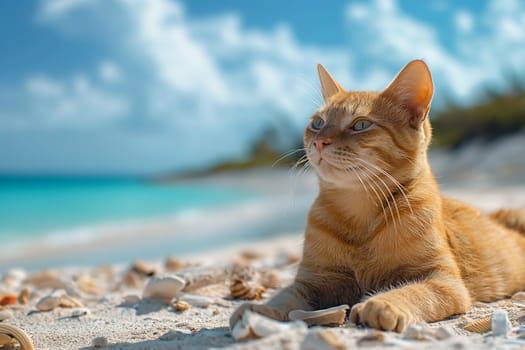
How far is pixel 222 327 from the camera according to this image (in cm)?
258

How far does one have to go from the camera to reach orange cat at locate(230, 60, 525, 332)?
265 centimetres

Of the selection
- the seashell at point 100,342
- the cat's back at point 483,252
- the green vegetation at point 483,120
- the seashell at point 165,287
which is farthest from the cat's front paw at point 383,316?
the green vegetation at point 483,120

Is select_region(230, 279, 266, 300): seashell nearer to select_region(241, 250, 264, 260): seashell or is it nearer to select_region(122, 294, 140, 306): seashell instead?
select_region(122, 294, 140, 306): seashell

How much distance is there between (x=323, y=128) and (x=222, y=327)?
117 centimetres

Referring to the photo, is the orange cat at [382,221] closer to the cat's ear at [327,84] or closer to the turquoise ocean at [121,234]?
the cat's ear at [327,84]

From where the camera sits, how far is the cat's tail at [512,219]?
3.80m

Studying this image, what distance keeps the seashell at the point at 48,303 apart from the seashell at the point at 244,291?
1156mm

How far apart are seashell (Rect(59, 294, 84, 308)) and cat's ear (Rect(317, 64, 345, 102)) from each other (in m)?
2.14

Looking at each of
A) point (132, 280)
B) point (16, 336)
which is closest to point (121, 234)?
point (132, 280)

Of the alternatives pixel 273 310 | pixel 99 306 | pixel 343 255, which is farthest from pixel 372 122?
pixel 99 306

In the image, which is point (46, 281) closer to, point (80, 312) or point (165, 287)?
point (80, 312)

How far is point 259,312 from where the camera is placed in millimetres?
2371

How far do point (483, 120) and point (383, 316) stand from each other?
74.9 ft

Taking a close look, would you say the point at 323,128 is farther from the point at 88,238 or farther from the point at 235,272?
the point at 88,238
